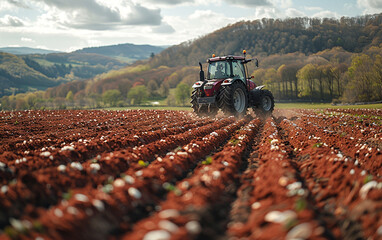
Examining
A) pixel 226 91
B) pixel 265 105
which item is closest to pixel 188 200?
pixel 226 91

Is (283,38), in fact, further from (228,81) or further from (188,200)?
(188,200)

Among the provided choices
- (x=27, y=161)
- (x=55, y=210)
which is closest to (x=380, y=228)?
(x=55, y=210)

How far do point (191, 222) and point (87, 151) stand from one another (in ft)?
16.5

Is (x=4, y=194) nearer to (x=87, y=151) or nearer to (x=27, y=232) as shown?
(x=27, y=232)

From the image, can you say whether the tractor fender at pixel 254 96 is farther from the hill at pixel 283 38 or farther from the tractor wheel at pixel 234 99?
the hill at pixel 283 38

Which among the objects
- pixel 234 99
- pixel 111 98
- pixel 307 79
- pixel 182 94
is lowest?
pixel 234 99

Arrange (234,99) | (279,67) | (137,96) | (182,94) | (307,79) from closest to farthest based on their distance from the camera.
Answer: (234,99), (307,79), (182,94), (279,67), (137,96)

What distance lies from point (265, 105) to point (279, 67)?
6364cm

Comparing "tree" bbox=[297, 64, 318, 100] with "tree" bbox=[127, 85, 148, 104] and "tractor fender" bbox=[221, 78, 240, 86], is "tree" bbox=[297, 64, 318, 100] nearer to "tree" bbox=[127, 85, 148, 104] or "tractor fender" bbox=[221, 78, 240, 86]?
"tree" bbox=[127, 85, 148, 104]

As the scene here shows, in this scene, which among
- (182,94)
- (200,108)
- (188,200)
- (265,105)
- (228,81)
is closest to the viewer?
(188,200)

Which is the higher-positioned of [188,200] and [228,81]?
[228,81]

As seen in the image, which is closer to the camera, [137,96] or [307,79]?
[307,79]

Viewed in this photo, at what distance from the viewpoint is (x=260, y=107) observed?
63.9 feet

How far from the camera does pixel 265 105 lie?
2031cm
